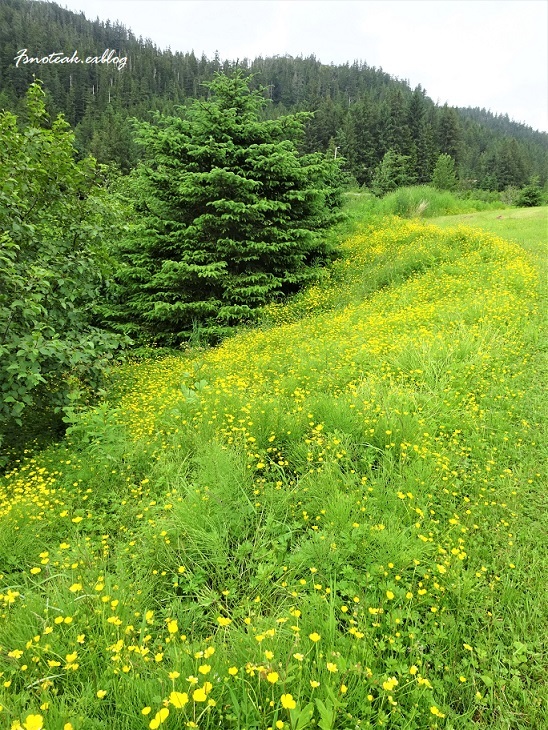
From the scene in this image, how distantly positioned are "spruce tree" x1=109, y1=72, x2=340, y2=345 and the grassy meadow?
12.0 feet

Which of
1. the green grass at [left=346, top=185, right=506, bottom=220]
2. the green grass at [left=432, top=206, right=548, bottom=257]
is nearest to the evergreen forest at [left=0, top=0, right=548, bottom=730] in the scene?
the green grass at [left=432, top=206, right=548, bottom=257]

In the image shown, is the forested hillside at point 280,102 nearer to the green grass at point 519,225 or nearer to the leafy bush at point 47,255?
the green grass at point 519,225

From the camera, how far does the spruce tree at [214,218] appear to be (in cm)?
827

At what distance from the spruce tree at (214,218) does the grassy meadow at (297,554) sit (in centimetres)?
365

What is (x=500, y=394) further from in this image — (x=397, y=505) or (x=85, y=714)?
(x=85, y=714)

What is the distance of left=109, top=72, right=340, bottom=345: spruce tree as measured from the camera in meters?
8.27

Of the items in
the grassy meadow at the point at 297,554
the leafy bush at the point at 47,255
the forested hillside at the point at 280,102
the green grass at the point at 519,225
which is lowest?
the grassy meadow at the point at 297,554

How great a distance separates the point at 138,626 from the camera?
6.88ft

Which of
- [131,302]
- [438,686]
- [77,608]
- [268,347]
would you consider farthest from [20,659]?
[131,302]

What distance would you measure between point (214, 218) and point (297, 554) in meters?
7.31

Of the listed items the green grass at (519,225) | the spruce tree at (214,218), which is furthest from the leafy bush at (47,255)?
the green grass at (519,225)

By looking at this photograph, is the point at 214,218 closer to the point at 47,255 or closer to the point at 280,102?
the point at 47,255

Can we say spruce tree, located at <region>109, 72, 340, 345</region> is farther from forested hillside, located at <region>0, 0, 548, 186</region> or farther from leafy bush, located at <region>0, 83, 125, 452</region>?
forested hillside, located at <region>0, 0, 548, 186</region>

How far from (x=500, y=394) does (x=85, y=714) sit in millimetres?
4519
